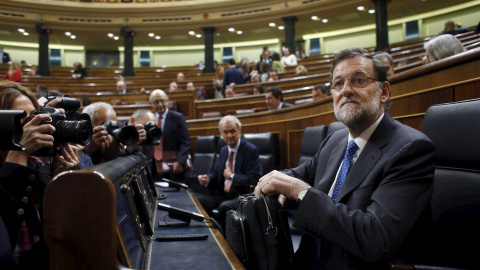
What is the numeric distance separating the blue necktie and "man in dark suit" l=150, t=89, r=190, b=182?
5.78 feet

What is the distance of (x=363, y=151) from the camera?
0.91 meters

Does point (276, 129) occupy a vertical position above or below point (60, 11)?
below

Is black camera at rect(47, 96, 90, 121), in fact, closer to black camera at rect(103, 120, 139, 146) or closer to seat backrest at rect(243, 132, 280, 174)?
black camera at rect(103, 120, 139, 146)

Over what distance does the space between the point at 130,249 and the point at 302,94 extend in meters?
3.87

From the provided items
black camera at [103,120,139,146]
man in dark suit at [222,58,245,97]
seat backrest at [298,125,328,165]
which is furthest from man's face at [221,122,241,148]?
man in dark suit at [222,58,245,97]

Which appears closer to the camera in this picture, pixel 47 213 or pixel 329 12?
pixel 47 213

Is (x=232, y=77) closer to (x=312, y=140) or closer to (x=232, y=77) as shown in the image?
(x=232, y=77)

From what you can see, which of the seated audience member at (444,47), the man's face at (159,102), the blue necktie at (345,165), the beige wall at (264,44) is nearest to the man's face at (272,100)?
the man's face at (159,102)

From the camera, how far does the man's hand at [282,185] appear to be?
0.88m

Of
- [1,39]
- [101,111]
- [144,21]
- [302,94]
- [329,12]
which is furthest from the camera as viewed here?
[1,39]

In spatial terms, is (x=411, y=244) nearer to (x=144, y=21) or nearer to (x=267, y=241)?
(x=267, y=241)

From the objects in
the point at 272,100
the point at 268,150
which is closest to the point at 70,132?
the point at 268,150

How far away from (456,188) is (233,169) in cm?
158

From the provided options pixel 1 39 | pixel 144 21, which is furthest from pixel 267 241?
pixel 1 39
